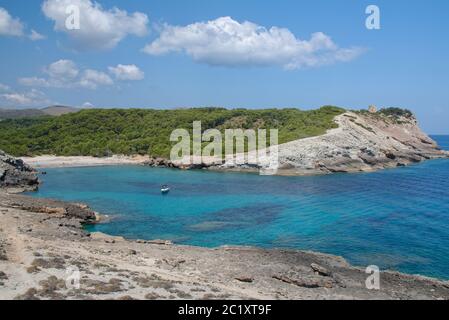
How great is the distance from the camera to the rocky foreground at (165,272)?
1727cm

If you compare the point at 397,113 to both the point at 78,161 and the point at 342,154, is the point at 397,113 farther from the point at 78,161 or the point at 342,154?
the point at 78,161

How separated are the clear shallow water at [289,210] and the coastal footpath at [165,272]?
3.75 meters

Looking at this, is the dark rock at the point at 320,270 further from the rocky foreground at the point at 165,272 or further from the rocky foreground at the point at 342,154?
the rocky foreground at the point at 342,154

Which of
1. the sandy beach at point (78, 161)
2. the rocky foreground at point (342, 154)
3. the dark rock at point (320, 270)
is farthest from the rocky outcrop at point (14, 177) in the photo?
the dark rock at point (320, 270)

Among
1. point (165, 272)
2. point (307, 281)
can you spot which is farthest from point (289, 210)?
point (165, 272)

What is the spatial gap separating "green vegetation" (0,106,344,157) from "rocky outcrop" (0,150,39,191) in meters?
30.5

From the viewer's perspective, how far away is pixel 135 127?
328 ft

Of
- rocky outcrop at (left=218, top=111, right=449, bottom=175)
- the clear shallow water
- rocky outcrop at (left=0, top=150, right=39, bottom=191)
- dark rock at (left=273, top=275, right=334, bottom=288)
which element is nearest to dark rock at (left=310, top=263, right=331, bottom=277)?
dark rock at (left=273, top=275, right=334, bottom=288)

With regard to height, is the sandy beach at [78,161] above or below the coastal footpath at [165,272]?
above

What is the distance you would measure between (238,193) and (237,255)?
80.9 feet

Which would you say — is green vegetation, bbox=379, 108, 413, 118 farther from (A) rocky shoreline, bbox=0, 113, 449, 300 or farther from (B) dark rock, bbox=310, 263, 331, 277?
(B) dark rock, bbox=310, 263, 331, 277

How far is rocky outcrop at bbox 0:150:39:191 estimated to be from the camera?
49.3 metres

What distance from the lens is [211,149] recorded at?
78.0 metres

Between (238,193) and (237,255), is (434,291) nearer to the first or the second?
(237,255)
